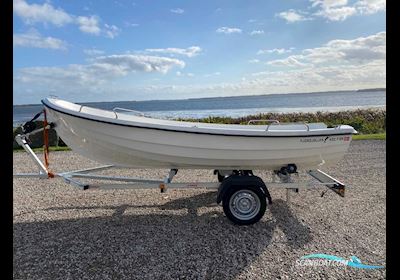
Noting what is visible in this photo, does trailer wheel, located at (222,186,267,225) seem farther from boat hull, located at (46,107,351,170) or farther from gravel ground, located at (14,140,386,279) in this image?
boat hull, located at (46,107,351,170)

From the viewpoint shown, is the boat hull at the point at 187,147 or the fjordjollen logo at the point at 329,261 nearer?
the fjordjollen logo at the point at 329,261

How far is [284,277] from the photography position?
9.41ft

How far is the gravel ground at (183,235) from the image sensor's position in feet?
9.86

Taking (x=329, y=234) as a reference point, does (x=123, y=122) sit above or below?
above

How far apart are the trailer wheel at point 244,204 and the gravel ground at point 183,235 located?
122mm

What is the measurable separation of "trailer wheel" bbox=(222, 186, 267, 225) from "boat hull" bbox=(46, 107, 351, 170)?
0.39 metres

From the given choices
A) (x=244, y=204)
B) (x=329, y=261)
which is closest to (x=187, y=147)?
(x=244, y=204)

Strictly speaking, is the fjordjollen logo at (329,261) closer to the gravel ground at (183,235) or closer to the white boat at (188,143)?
the gravel ground at (183,235)

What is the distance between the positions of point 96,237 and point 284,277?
2.17 m

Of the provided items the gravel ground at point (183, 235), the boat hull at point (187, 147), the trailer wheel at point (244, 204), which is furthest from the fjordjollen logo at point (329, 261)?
the boat hull at point (187, 147)

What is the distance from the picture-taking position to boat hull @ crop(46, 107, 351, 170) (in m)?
3.84
